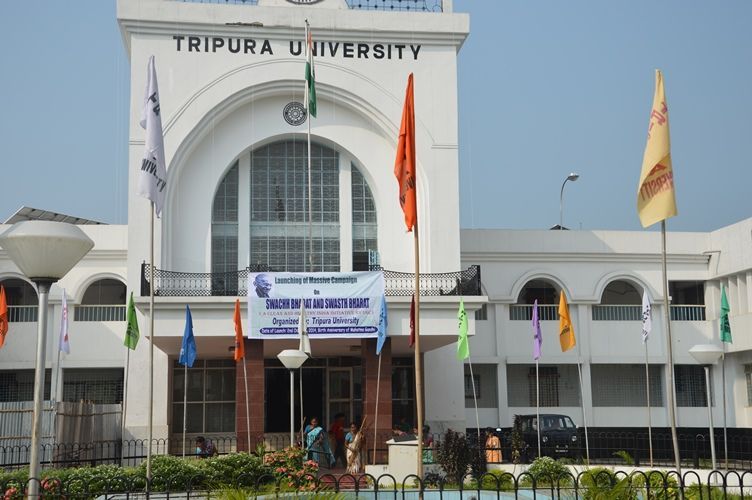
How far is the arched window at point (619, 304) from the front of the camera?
103 feet

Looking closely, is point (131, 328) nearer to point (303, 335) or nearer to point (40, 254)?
point (303, 335)

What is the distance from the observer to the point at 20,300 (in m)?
30.3

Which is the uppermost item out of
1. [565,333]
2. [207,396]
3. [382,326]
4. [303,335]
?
[382,326]

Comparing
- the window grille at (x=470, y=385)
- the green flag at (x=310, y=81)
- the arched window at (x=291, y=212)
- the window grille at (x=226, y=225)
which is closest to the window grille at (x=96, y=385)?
the window grille at (x=226, y=225)

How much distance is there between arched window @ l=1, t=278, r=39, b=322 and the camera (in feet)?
96.3

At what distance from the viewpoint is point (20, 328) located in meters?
28.9

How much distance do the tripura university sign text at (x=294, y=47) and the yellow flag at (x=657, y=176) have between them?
47.6 ft

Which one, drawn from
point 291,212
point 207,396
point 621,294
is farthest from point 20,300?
point 621,294

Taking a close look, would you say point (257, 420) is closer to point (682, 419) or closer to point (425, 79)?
point (425, 79)

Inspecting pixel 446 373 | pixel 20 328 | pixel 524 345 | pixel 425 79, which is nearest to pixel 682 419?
pixel 524 345

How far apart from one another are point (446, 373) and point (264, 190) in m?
7.53

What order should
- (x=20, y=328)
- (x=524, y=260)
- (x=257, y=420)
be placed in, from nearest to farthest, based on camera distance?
(x=257, y=420)
(x=20, y=328)
(x=524, y=260)

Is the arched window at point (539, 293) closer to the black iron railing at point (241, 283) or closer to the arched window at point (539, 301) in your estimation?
the arched window at point (539, 301)

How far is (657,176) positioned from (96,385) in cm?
2098
